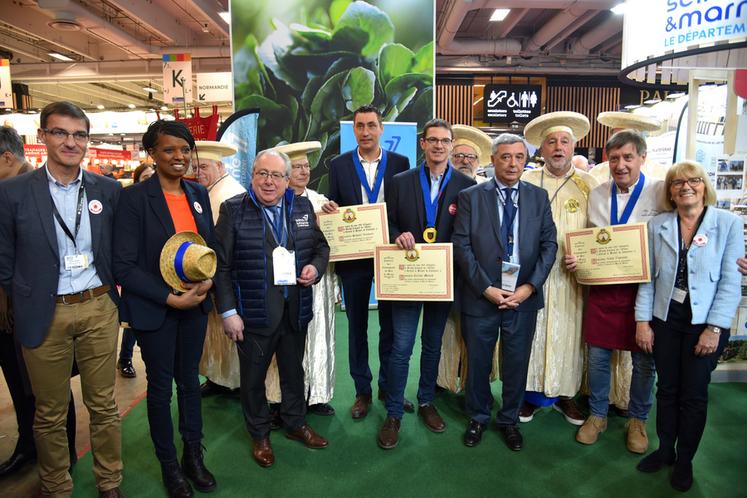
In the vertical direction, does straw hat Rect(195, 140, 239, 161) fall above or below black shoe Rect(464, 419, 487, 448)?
above

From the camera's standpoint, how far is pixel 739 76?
10.7ft

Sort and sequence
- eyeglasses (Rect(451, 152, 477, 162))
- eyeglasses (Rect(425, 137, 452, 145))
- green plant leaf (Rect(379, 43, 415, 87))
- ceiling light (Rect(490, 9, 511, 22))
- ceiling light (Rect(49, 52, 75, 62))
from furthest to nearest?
ceiling light (Rect(49, 52, 75, 62)) < ceiling light (Rect(490, 9, 511, 22)) < green plant leaf (Rect(379, 43, 415, 87)) < eyeglasses (Rect(451, 152, 477, 162)) < eyeglasses (Rect(425, 137, 452, 145))

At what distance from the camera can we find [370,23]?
17.8 ft

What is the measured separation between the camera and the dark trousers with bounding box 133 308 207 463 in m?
2.21

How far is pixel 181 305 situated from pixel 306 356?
117cm

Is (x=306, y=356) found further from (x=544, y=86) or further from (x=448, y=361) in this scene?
(x=544, y=86)

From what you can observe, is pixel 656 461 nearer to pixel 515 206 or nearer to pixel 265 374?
pixel 515 206

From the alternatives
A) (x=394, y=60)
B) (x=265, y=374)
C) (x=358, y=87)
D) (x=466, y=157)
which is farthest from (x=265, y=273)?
(x=394, y=60)

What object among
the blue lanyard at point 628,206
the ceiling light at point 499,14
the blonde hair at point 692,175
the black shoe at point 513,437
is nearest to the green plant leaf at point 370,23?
the blue lanyard at point 628,206

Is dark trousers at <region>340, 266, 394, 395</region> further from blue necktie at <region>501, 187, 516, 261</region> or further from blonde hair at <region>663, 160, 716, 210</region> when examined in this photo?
blonde hair at <region>663, 160, 716, 210</region>

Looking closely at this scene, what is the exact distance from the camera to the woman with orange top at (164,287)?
212cm

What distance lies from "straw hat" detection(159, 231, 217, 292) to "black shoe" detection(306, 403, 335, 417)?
Result: 1.52 meters

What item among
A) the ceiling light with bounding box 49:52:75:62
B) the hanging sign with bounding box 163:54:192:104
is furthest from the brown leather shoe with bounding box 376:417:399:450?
the ceiling light with bounding box 49:52:75:62

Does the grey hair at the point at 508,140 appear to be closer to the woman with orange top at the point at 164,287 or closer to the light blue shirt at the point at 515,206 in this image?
the light blue shirt at the point at 515,206
